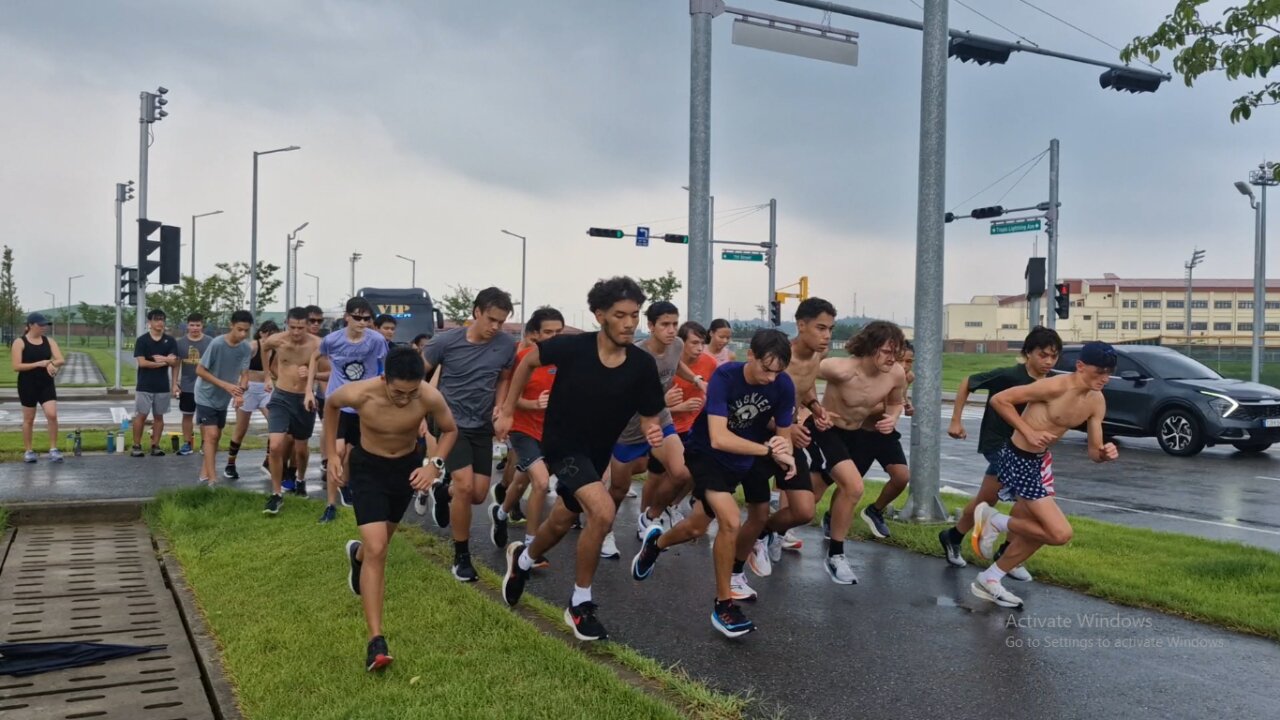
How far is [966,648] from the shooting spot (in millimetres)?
5500

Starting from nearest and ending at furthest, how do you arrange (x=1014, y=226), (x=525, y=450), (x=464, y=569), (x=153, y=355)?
(x=464, y=569) → (x=525, y=450) → (x=153, y=355) → (x=1014, y=226)

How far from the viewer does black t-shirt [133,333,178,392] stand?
43.6ft

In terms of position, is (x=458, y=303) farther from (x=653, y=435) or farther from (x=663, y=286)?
(x=653, y=435)

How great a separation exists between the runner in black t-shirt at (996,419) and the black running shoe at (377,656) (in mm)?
4087

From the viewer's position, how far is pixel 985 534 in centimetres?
718

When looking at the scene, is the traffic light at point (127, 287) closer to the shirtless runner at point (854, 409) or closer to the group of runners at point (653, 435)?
the group of runners at point (653, 435)

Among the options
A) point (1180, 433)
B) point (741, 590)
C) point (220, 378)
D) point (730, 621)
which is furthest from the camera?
point (1180, 433)

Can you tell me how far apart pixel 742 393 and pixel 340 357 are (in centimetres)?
448

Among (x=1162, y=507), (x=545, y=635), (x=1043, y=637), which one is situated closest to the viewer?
(x=545, y=635)

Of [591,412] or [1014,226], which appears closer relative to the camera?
[591,412]

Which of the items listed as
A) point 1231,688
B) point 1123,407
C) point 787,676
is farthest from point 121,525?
point 1123,407

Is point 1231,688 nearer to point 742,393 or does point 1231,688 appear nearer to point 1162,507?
point 742,393

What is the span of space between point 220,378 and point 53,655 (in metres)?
6.47

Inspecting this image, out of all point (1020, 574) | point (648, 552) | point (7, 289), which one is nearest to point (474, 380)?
point (648, 552)
